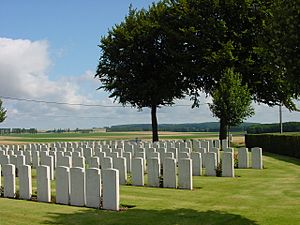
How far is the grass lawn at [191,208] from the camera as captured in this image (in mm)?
8742

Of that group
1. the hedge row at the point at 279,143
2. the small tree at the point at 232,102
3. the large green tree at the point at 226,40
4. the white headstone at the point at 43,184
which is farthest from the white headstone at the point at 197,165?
the large green tree at the point at 226,40

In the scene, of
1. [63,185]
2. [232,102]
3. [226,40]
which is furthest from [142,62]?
[63,185]

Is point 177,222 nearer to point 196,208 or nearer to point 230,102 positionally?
point 196,208

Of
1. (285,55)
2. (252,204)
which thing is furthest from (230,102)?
(285,55)

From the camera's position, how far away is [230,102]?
25.6 meters

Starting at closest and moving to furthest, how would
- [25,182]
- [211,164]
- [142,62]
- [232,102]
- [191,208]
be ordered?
[191,208] → [25,182] → [211,164] → [232,102] → [142,62]

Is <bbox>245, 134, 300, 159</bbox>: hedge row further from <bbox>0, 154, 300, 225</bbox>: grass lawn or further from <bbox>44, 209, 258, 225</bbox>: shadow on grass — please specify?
<bbox>44, 209, 258, 225</bbox>: shadow on grass

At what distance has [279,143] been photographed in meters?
26.5

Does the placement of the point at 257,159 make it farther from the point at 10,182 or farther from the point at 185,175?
the point at 10,182

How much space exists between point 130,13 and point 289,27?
112 ft

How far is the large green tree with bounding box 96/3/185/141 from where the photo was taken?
37.2 metres

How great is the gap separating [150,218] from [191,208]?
1.35m

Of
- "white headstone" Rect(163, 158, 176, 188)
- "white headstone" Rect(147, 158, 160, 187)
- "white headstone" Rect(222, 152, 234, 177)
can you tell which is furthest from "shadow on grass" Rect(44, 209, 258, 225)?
"white headstone" Rect(222, 152, 234, 177)

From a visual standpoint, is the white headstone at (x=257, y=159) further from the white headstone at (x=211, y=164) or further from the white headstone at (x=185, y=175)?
the white headstone at (x=185, y=175)
